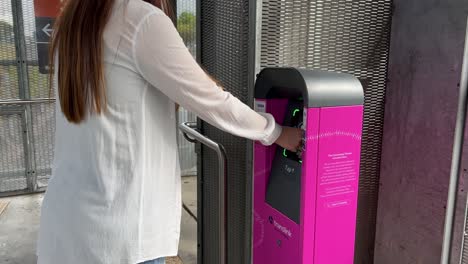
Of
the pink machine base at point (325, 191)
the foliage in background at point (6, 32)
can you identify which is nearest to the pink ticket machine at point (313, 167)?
the pink machine base at point (325, 191)

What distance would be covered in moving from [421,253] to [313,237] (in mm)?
→ 884

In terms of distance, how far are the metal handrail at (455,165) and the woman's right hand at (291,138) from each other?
80 centimetres

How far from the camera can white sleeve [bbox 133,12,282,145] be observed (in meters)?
1.05

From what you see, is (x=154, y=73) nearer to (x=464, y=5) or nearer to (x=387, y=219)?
(x=464, y=5)

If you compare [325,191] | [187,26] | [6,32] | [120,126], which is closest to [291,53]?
[325,191]

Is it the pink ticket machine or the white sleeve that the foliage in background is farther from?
the white sleeve

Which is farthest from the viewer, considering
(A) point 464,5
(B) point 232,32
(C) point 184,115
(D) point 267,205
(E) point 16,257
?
(C) point 184,115

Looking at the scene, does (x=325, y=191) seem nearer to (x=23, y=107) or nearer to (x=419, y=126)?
(x=419, y=126)

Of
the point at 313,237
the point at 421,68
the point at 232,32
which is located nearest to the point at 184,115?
the point at 232,32

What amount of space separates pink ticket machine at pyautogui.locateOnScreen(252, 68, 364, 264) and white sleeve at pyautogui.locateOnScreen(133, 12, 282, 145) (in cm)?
20

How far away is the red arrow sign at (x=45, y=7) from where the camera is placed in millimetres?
3748

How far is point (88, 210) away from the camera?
3.78 feet

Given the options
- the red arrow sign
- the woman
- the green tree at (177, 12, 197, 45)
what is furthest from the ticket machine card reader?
the red arrow sign

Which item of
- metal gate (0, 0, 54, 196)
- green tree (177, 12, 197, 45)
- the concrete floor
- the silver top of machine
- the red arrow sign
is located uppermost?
the red arrow sign
